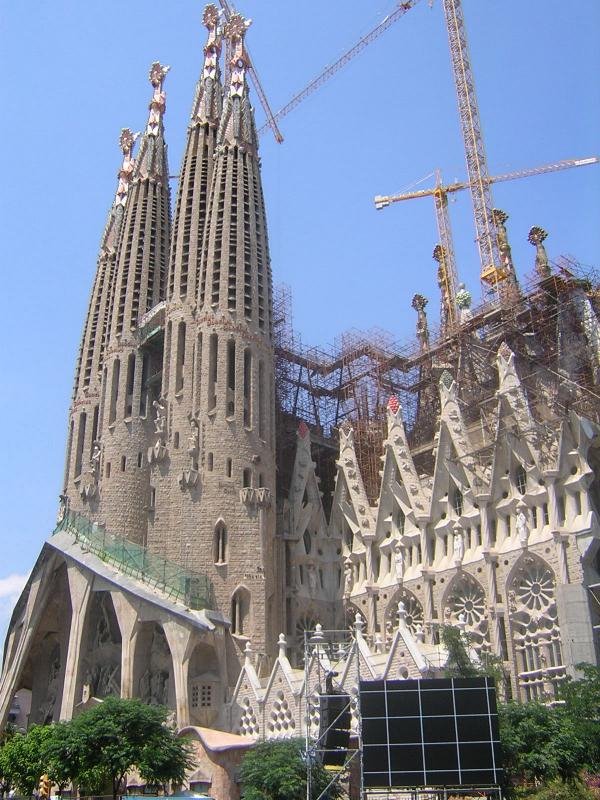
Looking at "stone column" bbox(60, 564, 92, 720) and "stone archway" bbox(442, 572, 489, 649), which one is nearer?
"stone archway" bbox(442, 572, 489, 649)

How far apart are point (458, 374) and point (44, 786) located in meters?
23.5

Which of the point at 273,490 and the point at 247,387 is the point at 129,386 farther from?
the point at 273,490

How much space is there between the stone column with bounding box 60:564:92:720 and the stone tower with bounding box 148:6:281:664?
3232 mm

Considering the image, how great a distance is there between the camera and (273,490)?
3897 cm

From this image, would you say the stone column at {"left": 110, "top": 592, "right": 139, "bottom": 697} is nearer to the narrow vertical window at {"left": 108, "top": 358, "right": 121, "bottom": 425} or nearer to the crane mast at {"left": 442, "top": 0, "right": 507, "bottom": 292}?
the narrow vertical window at {"left": 108, "top": 358, "right": 121, "bottom": 425}

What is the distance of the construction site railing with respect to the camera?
34938mm

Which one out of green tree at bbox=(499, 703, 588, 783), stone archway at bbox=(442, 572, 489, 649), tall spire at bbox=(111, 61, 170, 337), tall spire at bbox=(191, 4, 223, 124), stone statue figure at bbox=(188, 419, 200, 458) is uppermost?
tall spire at bbox=(191, 4, 223, 124)

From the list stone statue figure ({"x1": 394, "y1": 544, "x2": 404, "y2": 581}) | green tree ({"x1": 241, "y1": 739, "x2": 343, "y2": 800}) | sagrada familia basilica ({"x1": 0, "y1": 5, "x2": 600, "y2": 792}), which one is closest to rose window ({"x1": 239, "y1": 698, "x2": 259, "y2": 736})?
sagrada familia basilica ({"x1": 0, "y1": 5, "x2": 600, "y2": 792})

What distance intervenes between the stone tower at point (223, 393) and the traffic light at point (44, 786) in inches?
328

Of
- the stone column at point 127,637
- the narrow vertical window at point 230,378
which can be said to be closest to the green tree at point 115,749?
the stone column at point 127,637

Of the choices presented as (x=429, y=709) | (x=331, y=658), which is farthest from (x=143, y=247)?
(x=429, y=709)

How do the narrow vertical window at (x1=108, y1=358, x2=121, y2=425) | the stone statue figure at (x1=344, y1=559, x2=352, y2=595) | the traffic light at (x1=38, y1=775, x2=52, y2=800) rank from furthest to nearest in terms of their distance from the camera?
the narrow vertical window at (x1=108, y1=358, x2=121, y2=425) → the stone statue figure at (x1=344, y1=559, x2=352, y2=595) → the traffic light at (x1=38, y1=775, x2=52, y2=800)

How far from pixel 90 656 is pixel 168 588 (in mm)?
5705

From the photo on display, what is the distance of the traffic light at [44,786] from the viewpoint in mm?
29703
